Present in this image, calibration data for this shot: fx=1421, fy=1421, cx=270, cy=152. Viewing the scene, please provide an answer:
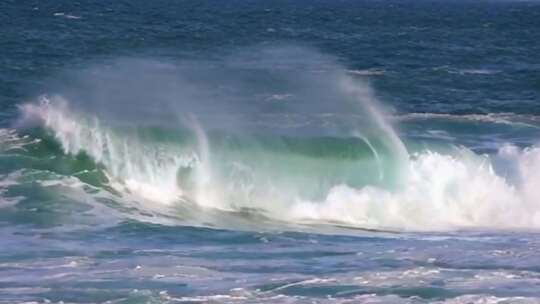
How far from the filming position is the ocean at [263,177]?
1712cm

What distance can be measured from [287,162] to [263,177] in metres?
2.05

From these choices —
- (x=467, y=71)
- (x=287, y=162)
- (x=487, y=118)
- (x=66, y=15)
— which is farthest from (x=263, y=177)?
(x=66, y=15)

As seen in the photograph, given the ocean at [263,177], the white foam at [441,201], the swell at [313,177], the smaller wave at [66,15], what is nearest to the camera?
the ocean at [263,177]

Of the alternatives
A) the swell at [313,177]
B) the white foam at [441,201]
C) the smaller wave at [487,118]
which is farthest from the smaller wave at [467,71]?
the white foam at [441,201]

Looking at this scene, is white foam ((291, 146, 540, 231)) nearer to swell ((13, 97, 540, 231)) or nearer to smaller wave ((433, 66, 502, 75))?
swell ((13, 97, 540, 231))

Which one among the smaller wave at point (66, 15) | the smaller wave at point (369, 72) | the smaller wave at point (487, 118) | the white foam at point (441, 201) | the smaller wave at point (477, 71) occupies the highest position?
the smaller wave at point (66, 15)

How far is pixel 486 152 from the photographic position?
30078 mm

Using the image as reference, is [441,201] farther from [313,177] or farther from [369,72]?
[369,72]

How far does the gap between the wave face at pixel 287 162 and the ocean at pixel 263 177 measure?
6cm

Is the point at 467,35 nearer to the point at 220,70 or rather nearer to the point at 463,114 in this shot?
the point at 220,70

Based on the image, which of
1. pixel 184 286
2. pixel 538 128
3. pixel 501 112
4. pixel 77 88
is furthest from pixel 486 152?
pixel 184 286

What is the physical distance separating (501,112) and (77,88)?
36.5 feet

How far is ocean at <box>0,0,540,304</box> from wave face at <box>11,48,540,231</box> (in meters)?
0.06

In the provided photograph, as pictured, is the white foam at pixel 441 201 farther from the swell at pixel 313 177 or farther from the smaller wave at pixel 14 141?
the smaller wave at pixel 14 141
